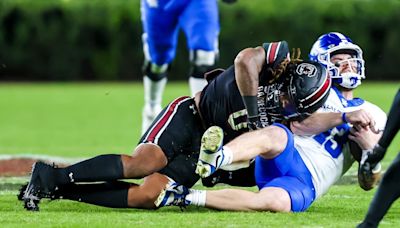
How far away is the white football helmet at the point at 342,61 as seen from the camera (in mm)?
6316

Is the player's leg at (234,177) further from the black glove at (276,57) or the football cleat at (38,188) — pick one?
the football cleat at (38,188)

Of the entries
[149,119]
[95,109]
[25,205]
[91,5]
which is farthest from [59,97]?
[25,205]

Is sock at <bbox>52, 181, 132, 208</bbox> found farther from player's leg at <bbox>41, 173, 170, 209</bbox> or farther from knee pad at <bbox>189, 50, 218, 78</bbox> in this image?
knee pad at <bbox>189, 50, 218, 78</bbox>

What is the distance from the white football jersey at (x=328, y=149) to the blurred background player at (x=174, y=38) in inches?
131

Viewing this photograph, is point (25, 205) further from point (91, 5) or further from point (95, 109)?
point (91, 5)

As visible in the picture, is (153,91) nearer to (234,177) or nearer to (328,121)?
(234,177)

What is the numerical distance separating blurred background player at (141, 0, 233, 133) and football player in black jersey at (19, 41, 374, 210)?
3042mm

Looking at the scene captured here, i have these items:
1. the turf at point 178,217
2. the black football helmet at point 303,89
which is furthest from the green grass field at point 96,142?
the black football helmet at point 303,89

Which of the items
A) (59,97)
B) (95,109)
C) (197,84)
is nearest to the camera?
(197,84)

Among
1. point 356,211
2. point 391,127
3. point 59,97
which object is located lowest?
point 59,97

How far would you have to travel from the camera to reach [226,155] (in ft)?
17.9

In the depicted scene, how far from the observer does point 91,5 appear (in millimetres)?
23172

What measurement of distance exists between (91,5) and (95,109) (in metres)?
6.56

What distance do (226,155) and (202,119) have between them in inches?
38.1
